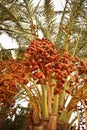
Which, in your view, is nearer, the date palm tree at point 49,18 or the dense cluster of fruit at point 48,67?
the dense cluster of fruit at point 48,67

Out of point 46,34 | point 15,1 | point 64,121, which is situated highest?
point 15,1

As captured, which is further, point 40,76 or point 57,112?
point 57,112

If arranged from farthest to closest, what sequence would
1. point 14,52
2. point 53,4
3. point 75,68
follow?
point 14,52
point 53,4
point 75,68

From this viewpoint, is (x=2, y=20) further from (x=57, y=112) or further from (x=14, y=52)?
(x=57, y=112)

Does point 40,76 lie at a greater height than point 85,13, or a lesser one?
lesser

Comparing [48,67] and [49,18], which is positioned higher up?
[49,18]

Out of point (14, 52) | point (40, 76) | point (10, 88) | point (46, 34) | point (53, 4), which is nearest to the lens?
point (40, 76)

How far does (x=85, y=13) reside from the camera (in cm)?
686

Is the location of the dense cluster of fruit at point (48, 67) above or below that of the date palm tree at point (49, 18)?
below

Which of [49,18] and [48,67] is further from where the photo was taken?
[49,18]

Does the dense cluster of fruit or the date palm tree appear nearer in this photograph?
the dense cluster of fruit

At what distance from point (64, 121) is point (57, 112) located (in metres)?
0.18

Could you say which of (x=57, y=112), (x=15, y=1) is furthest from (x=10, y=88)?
(x=15, y=1)

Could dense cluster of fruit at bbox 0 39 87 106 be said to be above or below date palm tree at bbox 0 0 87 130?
below
